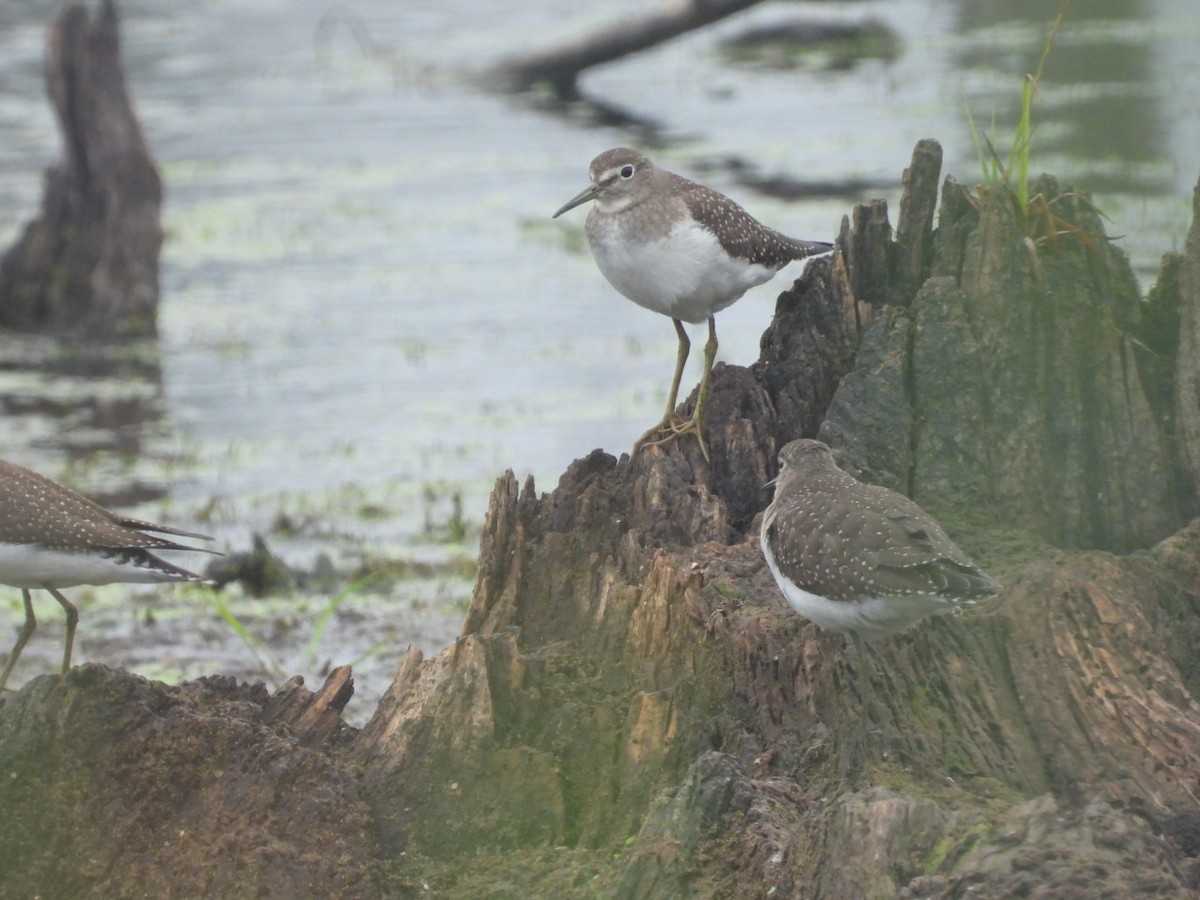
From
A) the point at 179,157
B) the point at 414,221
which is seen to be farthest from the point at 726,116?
the point at 179,157

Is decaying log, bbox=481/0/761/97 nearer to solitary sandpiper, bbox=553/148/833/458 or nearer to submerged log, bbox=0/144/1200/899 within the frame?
solitary sandpiper, bbox=553/148/833/458

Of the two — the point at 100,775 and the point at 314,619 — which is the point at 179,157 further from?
the point at 100,775

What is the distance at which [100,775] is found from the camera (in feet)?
16.2

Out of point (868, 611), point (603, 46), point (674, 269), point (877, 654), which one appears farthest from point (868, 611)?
point (603, 46)

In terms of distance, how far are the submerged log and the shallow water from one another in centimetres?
133

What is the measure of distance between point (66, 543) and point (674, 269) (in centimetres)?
243

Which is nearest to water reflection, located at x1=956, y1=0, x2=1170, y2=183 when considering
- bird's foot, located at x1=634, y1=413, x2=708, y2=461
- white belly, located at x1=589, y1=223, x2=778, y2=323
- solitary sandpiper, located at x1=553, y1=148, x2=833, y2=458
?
solitary sandpiper, located at x1=553, y1=148, x2=833, y2=458

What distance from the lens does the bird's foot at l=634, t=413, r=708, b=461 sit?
6043 millimetres

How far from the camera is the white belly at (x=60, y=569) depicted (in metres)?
6.47

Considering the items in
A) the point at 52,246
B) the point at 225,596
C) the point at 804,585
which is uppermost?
the point at 804,585

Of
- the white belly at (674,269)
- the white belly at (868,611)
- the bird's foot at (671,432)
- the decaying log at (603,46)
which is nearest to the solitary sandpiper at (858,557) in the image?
the white belly at (868,611)

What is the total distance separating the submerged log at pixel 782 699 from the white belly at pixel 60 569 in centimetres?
150

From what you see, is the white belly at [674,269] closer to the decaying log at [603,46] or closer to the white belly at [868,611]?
the white belly at [868,611]

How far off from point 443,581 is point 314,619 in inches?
30.1
